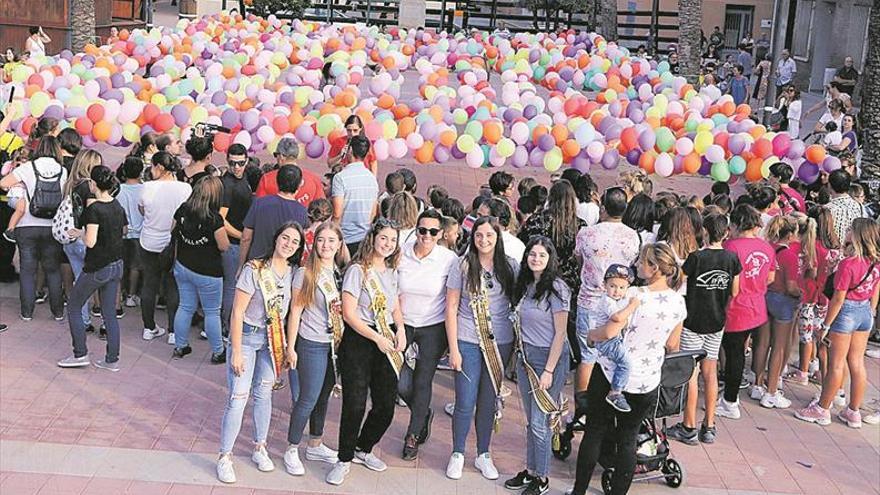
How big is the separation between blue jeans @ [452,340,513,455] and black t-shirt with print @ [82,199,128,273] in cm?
280

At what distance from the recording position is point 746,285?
748 centimetres

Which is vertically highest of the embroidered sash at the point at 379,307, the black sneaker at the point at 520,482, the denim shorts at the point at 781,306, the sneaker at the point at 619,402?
the embroidered sash at the point at 379,307

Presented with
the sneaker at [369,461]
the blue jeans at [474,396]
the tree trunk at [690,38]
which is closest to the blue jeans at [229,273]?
the sneaker at [369,461]

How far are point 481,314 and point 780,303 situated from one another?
276 centimetres

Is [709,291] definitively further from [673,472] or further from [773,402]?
[773,402]

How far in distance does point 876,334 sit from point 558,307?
15.8 ft

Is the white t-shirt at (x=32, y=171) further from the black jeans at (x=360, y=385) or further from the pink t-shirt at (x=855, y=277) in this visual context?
the pink t-shirt at (x=855, y=277)

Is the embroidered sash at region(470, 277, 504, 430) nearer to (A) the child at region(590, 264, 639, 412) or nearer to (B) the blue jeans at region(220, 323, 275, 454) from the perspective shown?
(A) the child at region(590, 264, 639, 412)

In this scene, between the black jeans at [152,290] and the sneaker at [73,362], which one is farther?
the black jeans at [152,290]

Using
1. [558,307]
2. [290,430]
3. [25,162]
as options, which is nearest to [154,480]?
[290,430]

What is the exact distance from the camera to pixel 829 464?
286 inches

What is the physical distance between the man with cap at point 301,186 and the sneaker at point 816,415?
12.8ft

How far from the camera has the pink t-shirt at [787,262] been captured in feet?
25.7

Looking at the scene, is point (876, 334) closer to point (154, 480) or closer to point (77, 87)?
point (154, 480)
